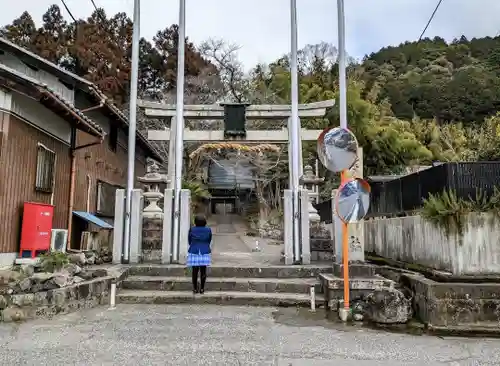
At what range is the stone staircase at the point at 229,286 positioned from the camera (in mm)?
7555

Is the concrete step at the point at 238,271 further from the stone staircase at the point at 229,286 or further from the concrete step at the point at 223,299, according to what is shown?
the concrete step at the point at 223,299

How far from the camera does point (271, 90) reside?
92.8 feet

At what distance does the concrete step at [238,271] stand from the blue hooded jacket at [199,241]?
110 cm

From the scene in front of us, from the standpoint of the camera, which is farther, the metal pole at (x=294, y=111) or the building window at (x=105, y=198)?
the building window at (x=105, y=198)

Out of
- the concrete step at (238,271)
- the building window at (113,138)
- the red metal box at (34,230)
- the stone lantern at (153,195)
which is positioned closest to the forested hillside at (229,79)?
the building window at (113,138)

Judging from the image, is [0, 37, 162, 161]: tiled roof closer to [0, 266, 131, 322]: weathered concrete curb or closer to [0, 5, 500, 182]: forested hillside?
[0, 266, 131, 322]: weathered concrete curb

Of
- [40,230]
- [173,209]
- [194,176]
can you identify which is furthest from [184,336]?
[194,176]

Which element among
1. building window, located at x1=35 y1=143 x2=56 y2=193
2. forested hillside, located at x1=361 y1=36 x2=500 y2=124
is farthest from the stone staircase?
forested hillside, located at x1=361 y1=36 x2=500 y2=124

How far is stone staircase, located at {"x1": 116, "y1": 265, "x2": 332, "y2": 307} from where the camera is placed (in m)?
7.55

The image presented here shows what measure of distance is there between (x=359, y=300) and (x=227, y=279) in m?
2.77

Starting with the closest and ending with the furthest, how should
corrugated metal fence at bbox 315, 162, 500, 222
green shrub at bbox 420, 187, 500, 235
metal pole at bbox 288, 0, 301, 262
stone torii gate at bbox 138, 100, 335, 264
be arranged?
green shrub at bbox 420, 187, 500, 235 → corrugated metal fence at bbox 315, 162, 500, 222 → metal pole at bbox 288, 0, 301, 262 → stone torii gate at bbox 138, 100, 335, 264

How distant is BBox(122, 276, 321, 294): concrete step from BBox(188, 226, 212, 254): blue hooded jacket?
0.84 meters

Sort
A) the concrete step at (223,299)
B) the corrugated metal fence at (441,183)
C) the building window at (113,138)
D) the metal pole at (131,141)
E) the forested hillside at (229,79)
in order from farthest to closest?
1. the forested hillside at (229,79)
2. the building window at (113,138)
3. the metal pole at (131,141)
4. the concrete step at (223,299)
5. the corrugated metal fence at (441,183)

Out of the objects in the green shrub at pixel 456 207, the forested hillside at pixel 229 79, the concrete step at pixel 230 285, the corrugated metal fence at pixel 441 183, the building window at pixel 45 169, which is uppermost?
the forested hillside at pixel 229 79
